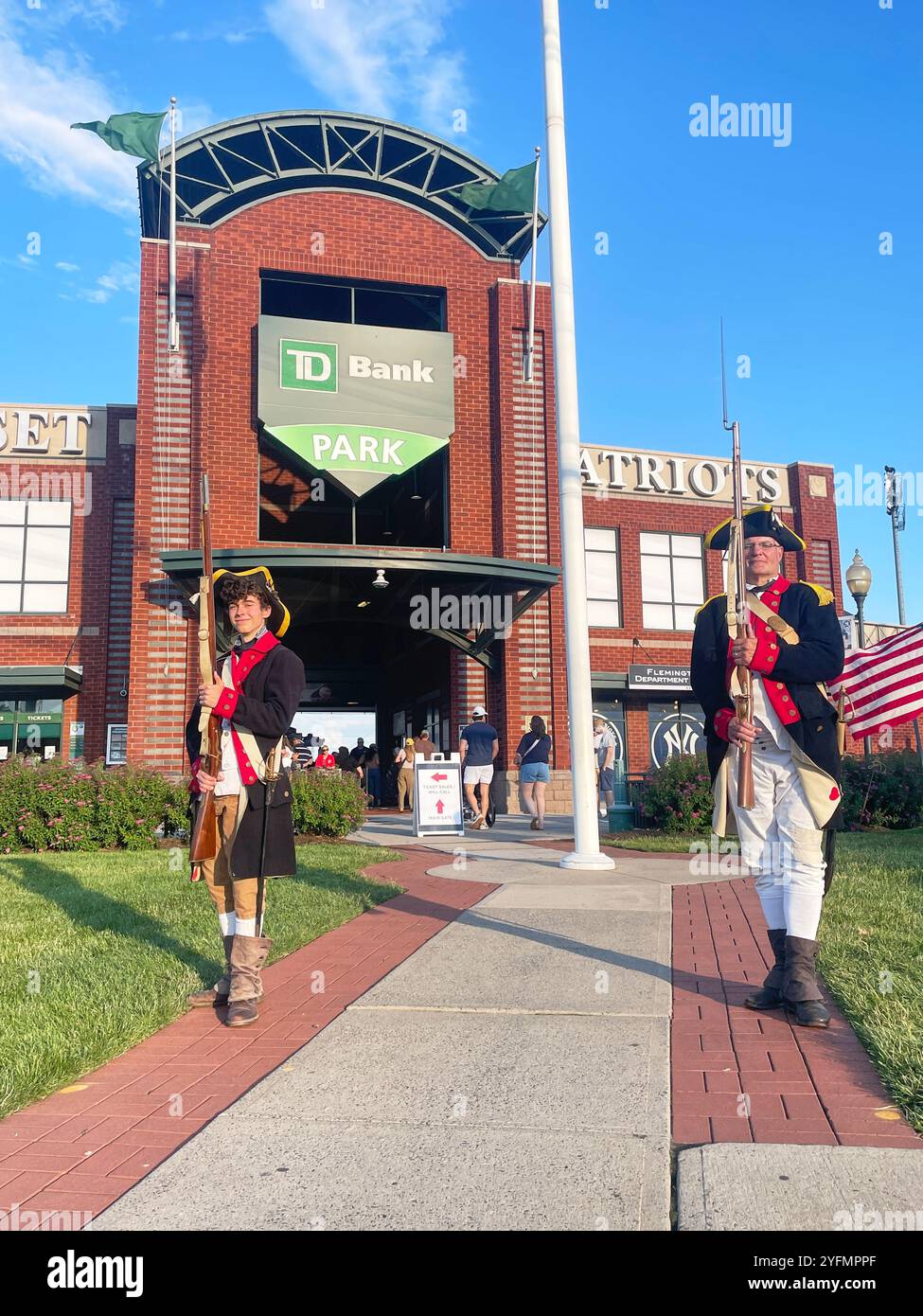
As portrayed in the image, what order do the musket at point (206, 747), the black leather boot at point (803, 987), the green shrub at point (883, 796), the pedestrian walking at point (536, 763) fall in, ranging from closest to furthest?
1. the black leather boot at point (803, 987)
2. the musket at point (206, 747)
3. the green shrub at point (883, 796)
4. the pedestrian walking at point (536, 763)

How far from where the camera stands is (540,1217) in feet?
8.31

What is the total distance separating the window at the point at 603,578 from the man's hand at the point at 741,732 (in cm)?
1972

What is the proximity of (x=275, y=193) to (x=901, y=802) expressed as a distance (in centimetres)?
1646

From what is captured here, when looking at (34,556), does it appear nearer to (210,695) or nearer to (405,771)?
(405,771)

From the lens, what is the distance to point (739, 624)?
457cm

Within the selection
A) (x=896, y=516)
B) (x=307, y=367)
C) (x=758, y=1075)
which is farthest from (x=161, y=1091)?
(x=896, y=516)

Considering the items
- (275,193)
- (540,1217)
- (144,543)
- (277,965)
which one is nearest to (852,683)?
(277,965)

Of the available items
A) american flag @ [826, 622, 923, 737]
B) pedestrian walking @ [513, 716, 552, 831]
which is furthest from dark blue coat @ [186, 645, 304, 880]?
pedestrian walking @ [513, 716, 552, 831]

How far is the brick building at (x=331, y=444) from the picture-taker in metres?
17.8

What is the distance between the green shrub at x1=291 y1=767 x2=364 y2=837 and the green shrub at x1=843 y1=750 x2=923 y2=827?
23.2 feet

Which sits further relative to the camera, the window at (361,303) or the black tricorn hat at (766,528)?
the window at (361,303)

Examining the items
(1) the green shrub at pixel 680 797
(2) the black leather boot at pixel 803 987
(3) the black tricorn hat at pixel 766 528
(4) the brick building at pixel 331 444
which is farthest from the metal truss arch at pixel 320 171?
(2) the black leather boot at pixel 803 987

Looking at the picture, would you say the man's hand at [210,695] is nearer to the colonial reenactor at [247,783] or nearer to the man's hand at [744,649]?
the colonial reenactor at [247,783]

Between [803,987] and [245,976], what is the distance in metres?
2.54
